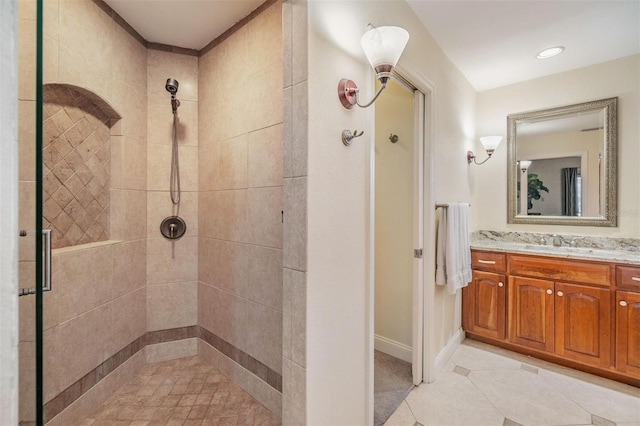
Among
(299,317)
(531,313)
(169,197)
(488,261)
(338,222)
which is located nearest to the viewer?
(299,317)

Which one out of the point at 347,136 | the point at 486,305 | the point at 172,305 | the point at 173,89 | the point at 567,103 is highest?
the point at 567,103

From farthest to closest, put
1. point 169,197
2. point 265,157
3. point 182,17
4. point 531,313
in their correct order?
point 531,313 < point 169,197 < point 182,17 < point 265,157

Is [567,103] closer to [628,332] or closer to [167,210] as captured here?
[628,332]

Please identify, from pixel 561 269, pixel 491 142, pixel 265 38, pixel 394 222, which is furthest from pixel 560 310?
pixel 265 38

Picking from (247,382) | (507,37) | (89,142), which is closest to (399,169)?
(507,37)

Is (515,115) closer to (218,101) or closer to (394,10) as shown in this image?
(394,10)

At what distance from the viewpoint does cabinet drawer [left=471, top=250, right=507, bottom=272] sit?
258 centimetres

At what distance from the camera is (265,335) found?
→ 1.87m

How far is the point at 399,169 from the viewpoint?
2418 millimetres

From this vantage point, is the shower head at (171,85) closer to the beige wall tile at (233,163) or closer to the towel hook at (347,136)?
the beige wall tile at (233,163)

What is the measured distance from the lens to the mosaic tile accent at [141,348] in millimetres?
1614

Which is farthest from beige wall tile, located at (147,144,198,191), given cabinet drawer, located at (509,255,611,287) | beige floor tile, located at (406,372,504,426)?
cabinet drawer, located at (509,255,611,287)

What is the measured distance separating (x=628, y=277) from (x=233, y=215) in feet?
9.35

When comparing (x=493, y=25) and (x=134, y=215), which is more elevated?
(x=493, y=25)
